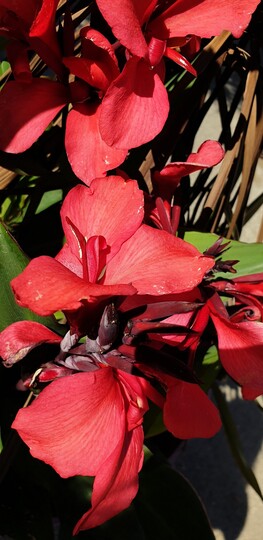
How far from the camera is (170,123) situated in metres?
0.49

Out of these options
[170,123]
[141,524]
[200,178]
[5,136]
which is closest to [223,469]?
[141,524]

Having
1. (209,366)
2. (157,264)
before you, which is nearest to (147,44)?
(157,264)

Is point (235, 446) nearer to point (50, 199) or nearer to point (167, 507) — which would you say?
point (167, 507)

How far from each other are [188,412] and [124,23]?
20 cm

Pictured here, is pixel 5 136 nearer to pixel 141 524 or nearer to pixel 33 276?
pixel 33 276

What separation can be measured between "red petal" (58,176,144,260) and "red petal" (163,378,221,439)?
8 centimetres

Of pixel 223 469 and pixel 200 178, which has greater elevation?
pixel 200 178

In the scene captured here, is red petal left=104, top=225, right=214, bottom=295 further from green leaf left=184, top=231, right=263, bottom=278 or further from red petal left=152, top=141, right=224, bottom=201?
green leaf left=184, top=231, right=263, bottom=278

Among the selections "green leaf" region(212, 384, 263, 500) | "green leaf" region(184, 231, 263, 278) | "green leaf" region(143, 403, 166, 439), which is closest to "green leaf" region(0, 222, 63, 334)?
"green leaf" region(184, 231, 263, 278)

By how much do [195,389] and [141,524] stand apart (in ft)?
1.12

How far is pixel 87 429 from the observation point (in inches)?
12.1

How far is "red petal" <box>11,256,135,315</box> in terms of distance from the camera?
0.83 feet

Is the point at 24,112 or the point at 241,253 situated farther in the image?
the point at 241,253

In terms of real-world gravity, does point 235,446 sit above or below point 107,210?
below
